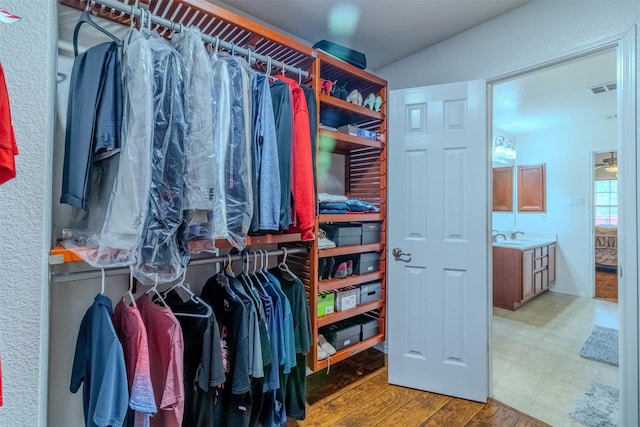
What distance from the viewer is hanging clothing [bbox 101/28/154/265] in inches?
38.2

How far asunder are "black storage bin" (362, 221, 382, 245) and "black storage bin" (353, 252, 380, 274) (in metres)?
0.09

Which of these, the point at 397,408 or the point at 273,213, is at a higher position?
the point at 273,213

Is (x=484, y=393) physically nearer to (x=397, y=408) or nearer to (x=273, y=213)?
(x=397, y=408)

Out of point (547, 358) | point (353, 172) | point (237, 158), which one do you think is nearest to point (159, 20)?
point (237, 158)

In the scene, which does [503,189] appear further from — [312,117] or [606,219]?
[312,117]

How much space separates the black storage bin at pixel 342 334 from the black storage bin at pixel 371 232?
595mm

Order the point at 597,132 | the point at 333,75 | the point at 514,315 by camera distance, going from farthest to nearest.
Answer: the point at 597,132 → the point at 514,315 → the point at 333,75

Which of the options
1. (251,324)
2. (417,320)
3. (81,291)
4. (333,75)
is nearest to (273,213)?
(251,324)

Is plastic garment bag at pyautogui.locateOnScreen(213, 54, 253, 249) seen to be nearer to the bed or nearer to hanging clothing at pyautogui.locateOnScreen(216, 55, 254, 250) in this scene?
hanging clothing at pyautogui.locateOnScreen(216, 55, 254, 250)

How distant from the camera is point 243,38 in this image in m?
1.56

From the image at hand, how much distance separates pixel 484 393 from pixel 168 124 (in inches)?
91.4

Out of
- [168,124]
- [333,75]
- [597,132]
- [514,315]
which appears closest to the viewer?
[168,124]

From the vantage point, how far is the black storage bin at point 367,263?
6.78 ft

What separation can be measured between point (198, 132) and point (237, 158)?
19 centimetres
